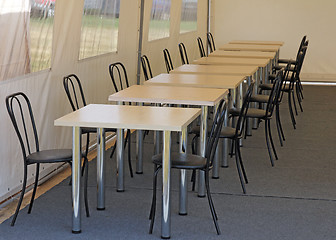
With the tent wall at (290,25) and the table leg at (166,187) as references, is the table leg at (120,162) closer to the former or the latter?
the table leg at (166,187)

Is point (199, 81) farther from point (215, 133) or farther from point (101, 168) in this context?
point (215, 133)

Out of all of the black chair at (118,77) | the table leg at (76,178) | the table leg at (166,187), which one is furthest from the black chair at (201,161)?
the black chair at (118,77)

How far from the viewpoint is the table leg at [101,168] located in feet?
14.9

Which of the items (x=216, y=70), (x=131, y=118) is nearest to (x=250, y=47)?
(x=216, y=70)

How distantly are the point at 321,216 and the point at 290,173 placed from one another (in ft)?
4.18

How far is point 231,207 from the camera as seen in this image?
4773mm

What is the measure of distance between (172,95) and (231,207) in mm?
1029

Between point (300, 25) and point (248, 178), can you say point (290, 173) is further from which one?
point (300, 25)

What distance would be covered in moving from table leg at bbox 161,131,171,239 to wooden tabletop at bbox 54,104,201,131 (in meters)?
0.11

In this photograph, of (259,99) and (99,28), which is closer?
(99,28)

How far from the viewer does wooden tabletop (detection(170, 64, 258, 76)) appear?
6.89 meters

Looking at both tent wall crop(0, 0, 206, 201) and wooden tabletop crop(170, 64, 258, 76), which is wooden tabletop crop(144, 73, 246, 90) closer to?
wooden tabletop crop(170, 64, 258, 76)

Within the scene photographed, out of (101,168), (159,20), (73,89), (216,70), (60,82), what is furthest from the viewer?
(159,20)

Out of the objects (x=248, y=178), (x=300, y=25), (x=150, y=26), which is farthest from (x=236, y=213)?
(x=300, y=25)
